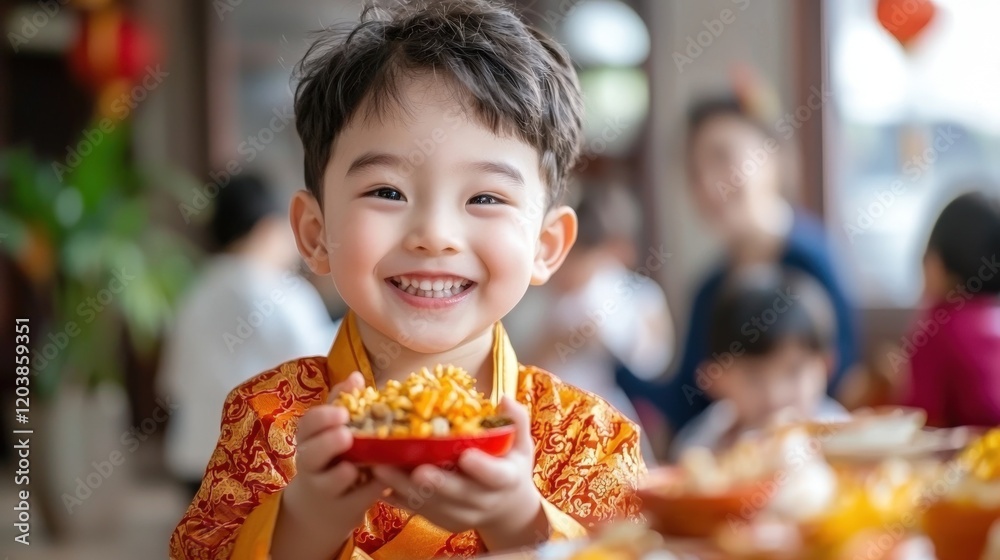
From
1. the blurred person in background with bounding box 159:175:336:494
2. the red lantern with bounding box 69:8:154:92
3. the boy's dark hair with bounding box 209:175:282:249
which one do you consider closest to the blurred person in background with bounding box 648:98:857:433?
the blurred person in background with bounding box 159:175:336:494

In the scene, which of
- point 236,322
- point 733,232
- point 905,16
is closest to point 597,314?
Answer: point 733,232

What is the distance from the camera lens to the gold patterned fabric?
1.23m

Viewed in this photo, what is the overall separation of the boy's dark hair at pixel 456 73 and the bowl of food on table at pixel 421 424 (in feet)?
1.09

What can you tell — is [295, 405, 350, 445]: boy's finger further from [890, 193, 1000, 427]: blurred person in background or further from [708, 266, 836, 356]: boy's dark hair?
[890, 193, 1000, 427]: blurred person in background

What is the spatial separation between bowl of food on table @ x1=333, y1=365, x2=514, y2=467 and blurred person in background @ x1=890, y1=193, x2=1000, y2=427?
6.94 feet

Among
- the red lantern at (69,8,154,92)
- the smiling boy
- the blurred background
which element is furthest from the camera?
the red lantern at (69,8,154,92)

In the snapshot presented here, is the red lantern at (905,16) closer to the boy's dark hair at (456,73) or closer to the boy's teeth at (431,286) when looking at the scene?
the boy's dark hair at (456,73)

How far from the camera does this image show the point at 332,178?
49.2 inches

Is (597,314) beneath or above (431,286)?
beneath

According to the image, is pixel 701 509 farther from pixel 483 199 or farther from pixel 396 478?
pixel 483 199

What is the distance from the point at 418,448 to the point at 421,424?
3 cm

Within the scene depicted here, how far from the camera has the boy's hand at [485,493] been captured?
981mm

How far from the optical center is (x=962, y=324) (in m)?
2.84

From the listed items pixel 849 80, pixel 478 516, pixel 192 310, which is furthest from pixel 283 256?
pixel 478 516
